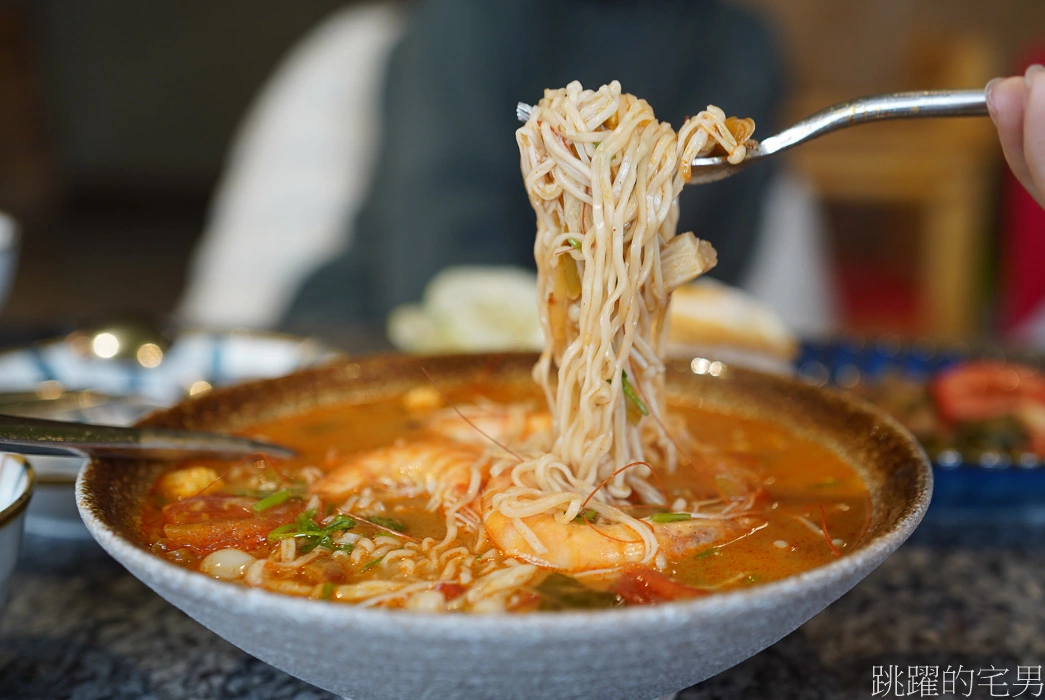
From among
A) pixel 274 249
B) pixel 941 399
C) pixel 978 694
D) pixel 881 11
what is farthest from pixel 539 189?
pixel 881 11

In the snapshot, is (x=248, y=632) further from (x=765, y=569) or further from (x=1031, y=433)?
(x=1031, y=433)

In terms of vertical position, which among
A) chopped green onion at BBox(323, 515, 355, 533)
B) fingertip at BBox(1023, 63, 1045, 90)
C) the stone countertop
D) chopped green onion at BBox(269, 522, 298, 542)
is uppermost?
fingertip at BBox(1023, 63, 1045, 90)

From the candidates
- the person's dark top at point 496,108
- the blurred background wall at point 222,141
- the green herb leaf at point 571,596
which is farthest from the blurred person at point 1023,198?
the person's dark top at point 496,108

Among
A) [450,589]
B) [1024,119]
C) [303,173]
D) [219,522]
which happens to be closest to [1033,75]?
[1024,119]

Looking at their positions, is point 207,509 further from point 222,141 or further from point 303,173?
point 222,141

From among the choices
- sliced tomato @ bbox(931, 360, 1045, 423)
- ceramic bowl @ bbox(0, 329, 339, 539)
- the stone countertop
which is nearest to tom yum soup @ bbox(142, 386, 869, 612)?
the stone countertop

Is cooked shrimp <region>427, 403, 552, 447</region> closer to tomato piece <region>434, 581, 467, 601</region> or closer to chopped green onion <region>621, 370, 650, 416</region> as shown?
chopped green onion <region>621, 370, 650, 416</region>
